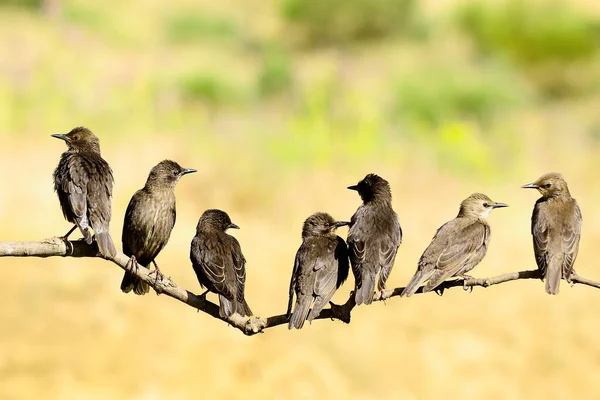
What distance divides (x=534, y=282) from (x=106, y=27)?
19.7m

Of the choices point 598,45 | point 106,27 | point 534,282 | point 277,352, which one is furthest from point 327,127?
point 598,45

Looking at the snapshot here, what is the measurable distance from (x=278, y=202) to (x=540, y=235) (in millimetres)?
10883

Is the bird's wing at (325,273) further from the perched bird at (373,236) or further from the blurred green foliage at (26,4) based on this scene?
the blurred green foliage at (26,4)

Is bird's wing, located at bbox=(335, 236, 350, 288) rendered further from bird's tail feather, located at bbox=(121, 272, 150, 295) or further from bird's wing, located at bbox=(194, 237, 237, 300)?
bird's tail feather, located at bbox=(121, 272, 150, 295)

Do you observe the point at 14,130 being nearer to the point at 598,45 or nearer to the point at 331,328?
the point at 331,328

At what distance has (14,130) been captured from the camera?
739 inches

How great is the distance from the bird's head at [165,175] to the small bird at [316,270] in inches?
40.2

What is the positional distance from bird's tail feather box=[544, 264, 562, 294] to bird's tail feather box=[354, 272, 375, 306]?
4.90 feet

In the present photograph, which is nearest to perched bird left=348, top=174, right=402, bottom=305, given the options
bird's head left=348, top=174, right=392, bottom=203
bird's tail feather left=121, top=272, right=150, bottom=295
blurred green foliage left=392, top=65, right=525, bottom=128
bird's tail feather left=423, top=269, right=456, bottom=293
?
bird's head left=348, top=174, right=392, bottom=203

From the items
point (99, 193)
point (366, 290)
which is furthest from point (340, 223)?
point (99, 193)

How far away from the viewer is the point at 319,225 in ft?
22.2

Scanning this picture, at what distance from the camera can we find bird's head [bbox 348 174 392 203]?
6.75 meters

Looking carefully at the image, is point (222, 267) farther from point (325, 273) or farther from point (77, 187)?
point (77, 187)

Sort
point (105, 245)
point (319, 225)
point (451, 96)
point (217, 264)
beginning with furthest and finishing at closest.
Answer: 1. point (451, 96)
2. point (319, 225)
3. point (217, 264)
4. point (105, 245)
